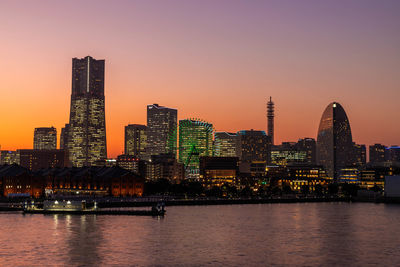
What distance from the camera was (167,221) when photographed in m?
115

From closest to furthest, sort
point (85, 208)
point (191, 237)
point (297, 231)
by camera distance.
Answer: point (191, 237) → point (297, 231) → point (85, 208)

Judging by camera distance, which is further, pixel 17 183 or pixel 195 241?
pixel 17 183

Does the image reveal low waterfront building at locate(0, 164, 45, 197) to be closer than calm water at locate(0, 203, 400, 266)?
No

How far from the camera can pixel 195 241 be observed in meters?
83.3

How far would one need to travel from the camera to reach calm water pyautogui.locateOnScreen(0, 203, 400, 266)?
66562 mm

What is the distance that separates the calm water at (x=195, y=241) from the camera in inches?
2621

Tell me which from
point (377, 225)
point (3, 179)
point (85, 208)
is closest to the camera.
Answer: point (377, 225)

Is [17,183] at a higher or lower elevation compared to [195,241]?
higher

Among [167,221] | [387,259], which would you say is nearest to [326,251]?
[387,259]

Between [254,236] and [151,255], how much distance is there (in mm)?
26006

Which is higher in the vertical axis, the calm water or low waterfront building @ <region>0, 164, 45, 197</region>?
low waterfront building @ <region>0, 164, 45, 197</region>

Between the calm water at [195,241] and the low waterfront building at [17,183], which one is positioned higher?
the low waterfront building at [17,183]

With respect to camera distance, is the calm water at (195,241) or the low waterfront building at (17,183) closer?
the calm water at (195,241)

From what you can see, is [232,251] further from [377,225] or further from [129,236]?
[377,225]
